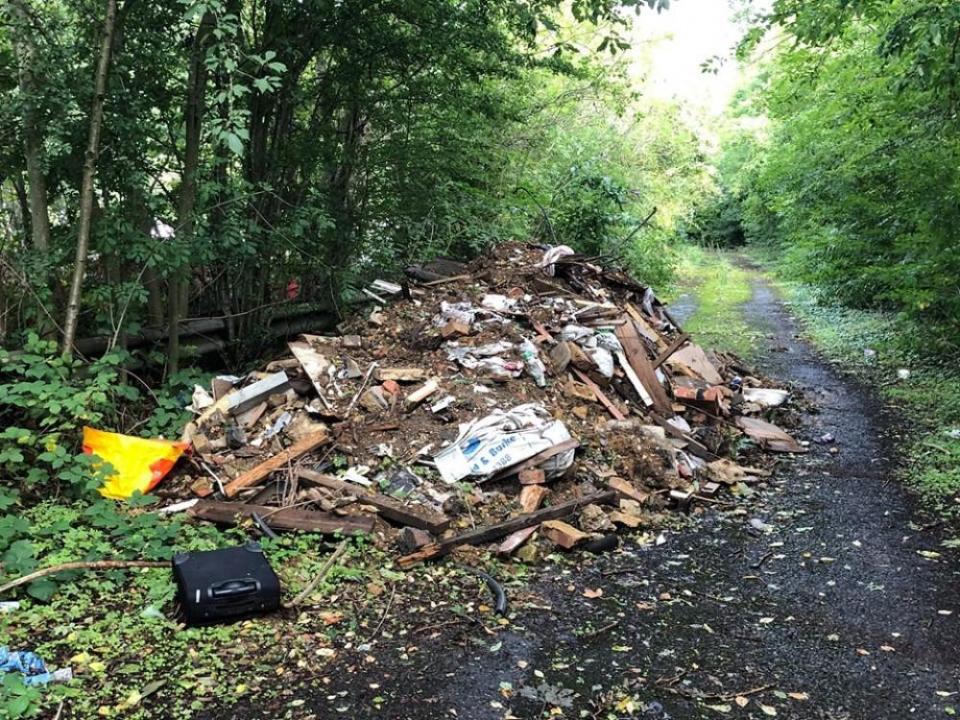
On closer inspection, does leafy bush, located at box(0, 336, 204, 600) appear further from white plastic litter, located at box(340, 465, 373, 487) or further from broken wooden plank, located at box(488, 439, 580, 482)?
broken wooden plank, located at box(488, 439, 580, 482)

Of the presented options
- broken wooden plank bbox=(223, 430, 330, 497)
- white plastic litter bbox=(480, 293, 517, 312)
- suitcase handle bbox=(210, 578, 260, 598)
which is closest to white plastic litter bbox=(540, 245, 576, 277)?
white plastic litter bbox=(480, 293, 517, 312)

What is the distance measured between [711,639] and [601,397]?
3065mm

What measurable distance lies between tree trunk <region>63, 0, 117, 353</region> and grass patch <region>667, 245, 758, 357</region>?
9.71 metres

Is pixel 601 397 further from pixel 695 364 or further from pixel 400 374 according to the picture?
pixel 695 364

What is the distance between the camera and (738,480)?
20.2 ft

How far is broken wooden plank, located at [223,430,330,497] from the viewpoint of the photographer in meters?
5.03

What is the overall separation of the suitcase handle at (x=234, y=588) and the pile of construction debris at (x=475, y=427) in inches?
37.6

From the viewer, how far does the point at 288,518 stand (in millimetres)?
4703

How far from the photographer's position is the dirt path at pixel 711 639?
3.19 m

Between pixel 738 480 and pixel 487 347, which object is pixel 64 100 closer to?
pixel 487 347

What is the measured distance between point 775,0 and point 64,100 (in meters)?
6.53

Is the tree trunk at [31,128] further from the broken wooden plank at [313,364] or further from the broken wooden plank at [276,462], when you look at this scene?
the broken wooden plank at [276,462]

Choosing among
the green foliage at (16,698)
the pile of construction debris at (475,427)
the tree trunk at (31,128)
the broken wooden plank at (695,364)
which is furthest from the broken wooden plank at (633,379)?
the green foliage at (16,698)

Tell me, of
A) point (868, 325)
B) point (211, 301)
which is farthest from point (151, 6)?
point (868, 325)
